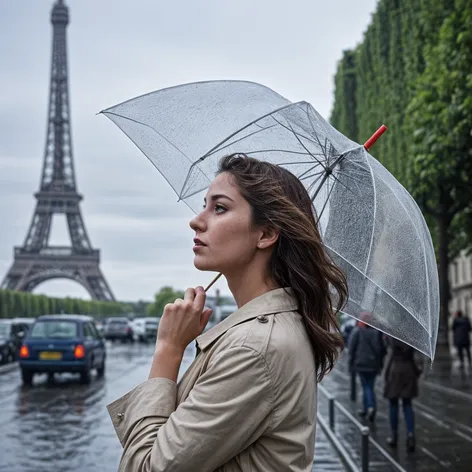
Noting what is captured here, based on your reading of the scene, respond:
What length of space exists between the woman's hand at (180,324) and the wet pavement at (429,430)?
4438mm

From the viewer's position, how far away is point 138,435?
1975 millimetres

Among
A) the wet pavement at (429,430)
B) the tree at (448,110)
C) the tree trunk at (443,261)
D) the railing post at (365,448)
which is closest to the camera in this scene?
the railing post at (365,448)

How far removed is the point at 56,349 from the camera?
763 inches

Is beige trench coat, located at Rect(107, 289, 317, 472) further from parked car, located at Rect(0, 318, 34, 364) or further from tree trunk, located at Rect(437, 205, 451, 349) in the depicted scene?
tree trunk, located at Rect(437, 205, 451, 349)

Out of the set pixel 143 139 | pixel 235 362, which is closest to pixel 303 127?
pixel 143 139

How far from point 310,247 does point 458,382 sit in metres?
18.5

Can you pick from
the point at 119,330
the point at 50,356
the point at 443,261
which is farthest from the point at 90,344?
the point at 119,330

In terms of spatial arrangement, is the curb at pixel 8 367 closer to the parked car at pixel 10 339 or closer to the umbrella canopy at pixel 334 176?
the parked car at pixel 10 339

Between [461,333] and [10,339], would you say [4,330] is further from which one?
[461,333]

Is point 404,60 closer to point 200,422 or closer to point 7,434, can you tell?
point 7,434

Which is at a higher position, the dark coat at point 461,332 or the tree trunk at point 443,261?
the tree trunk at point 443,261

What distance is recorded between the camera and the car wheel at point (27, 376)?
19.5 metres

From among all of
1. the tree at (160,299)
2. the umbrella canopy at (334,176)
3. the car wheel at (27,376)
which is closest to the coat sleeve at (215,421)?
the umbrella canopy at (334,176)

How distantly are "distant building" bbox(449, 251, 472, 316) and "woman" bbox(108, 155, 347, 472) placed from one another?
211ft
